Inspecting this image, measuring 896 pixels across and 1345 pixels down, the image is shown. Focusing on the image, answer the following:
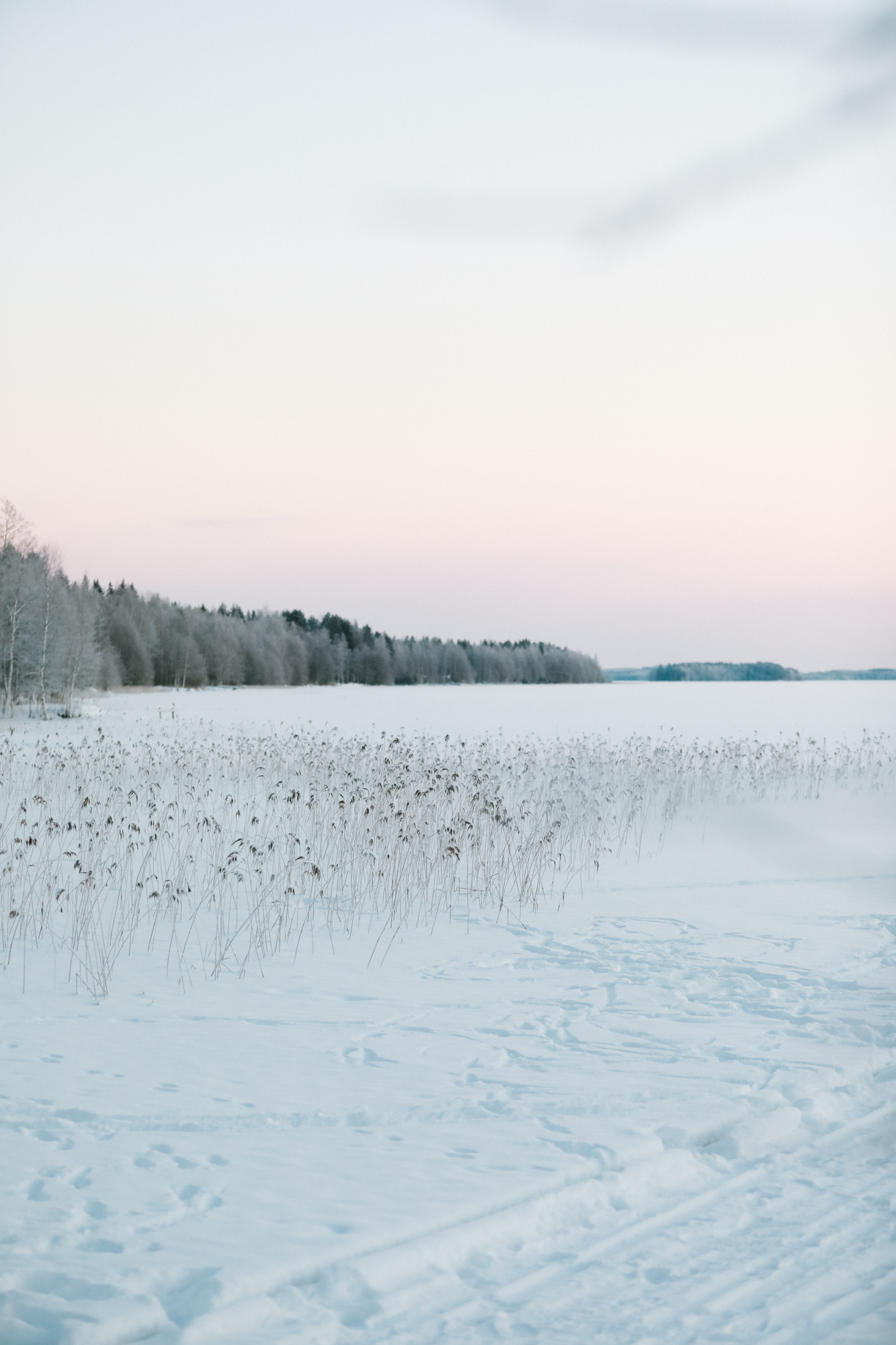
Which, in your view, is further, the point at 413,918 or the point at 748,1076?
the point at 413,918

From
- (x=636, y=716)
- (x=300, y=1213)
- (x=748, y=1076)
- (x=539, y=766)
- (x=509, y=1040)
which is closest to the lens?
(x=300, y=1213)

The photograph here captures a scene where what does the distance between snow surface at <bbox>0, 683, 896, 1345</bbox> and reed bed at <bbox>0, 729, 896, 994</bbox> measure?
16.7 inches

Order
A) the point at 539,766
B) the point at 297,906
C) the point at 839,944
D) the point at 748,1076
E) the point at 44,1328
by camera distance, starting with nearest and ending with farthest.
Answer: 1. the point at 44,1328
2. the point at 748,1076
3. the point at 839,944
4. the point at 297,906
5. the point at 539,766

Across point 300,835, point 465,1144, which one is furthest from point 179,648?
point 465,1144

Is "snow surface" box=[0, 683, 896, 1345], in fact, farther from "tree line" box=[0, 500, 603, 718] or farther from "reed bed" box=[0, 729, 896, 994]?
"tree line" box=[0, 500, 603, 718]

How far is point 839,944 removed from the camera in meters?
6.56

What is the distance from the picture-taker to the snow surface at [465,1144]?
257 centimetres

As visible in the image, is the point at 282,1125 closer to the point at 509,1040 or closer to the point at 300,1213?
the point at 300,1213

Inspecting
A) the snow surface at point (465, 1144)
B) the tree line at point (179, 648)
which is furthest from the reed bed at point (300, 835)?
the tree line at point (179, 648)

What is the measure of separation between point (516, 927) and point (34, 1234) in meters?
4.68

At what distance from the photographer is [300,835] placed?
31.9 feet

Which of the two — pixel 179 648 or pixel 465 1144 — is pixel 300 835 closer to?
pixel 465 1144

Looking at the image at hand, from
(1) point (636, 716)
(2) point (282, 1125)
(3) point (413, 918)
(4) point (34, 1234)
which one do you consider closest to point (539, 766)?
(3) point (413, 918)

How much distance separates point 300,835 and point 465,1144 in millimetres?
6411
